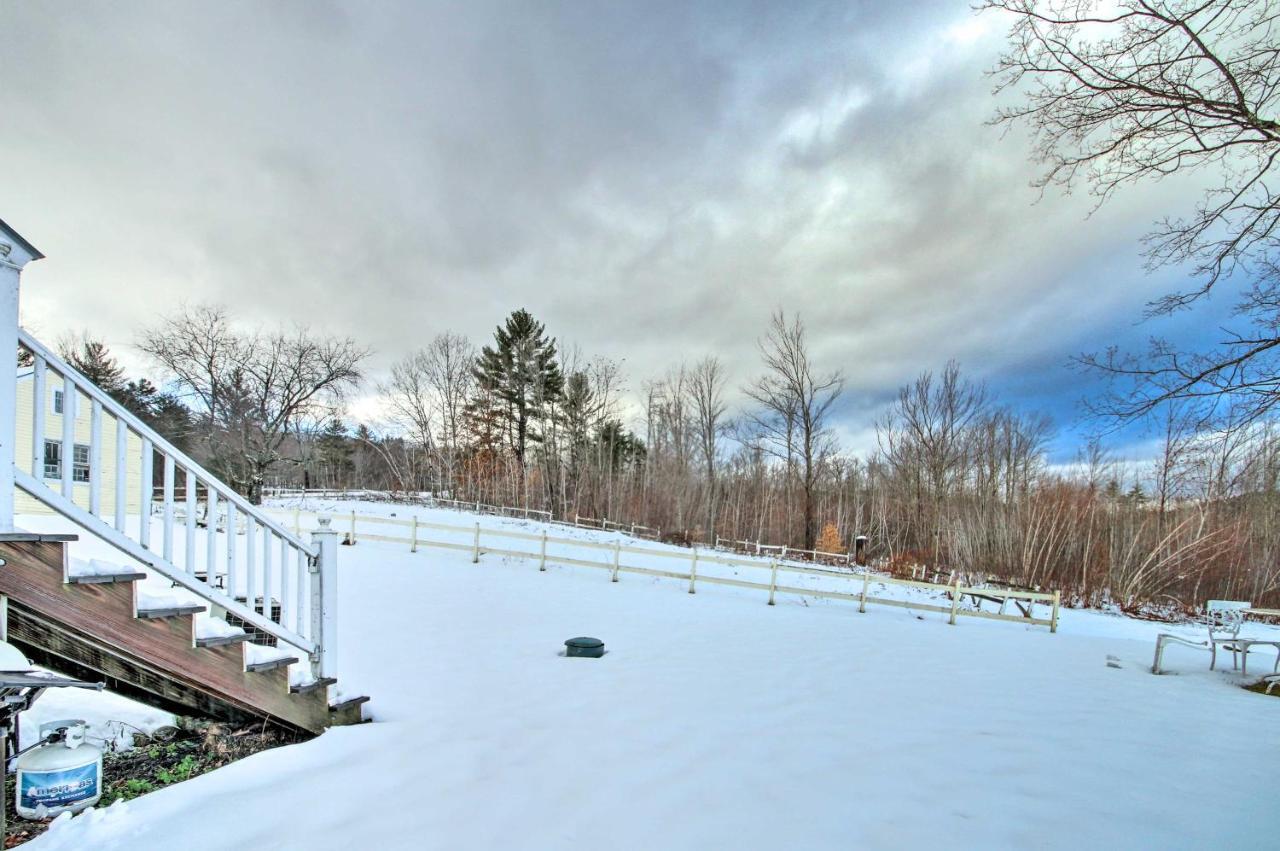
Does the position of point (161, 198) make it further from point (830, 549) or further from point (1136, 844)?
point (830, 549)

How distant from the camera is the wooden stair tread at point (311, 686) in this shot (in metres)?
3.28

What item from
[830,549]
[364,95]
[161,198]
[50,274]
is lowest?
[830,549]

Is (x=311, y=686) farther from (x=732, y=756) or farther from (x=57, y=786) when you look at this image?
(x=732, y=756)

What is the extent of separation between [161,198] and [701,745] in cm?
1239

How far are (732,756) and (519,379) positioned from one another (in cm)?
3105

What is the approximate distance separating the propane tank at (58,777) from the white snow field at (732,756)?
0.19 meters

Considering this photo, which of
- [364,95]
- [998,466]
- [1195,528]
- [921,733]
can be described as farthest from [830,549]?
[364,95]

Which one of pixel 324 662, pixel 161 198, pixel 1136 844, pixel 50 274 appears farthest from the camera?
pixel 50 274

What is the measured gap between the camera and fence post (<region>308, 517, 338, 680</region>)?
3.53 metres

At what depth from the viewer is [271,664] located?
310 centimetres

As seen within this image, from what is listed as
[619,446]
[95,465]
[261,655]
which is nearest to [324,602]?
[261,655]

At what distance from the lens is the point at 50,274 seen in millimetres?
11258

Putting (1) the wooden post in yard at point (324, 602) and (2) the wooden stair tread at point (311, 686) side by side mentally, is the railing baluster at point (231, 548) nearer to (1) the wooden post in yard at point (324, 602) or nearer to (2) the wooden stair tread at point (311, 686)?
(1) the wooden post in yard at point (324, 602)

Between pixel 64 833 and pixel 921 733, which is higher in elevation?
pixel 64 833
